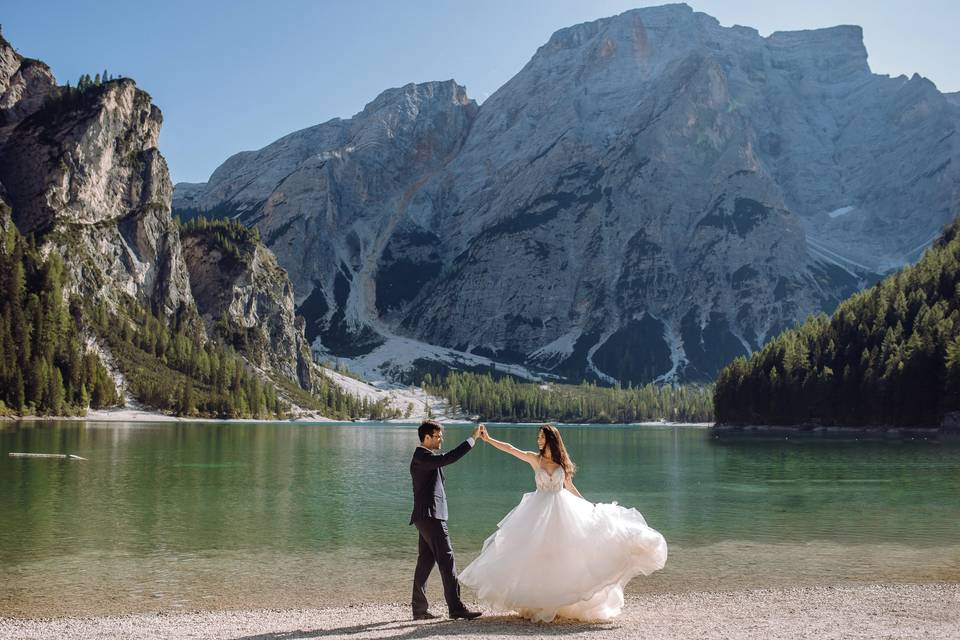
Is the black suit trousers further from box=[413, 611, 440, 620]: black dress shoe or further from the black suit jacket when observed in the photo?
box=[413, 611, 440, 620]: black dress shoe

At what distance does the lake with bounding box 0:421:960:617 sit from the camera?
77.9 ft

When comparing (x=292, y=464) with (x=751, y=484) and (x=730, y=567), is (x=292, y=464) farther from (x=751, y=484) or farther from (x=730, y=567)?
(x=730, y=567)

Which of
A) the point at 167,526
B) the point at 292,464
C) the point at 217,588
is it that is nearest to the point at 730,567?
the point at 217,588

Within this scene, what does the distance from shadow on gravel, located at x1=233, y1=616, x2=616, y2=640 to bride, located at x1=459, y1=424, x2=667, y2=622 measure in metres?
0.32

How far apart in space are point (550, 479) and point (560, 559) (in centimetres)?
167

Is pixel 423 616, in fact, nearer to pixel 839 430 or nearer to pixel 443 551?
pixel 443 551

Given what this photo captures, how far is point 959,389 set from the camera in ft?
369

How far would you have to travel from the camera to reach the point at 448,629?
16719 mm

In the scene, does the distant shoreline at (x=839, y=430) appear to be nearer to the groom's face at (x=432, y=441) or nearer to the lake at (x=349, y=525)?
the lake at (x=349, y=525)

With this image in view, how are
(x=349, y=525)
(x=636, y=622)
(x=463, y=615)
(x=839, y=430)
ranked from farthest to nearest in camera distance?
(x=839, y=430) < (x=349, y=525) < (x=463, y=615) < (x=636, y=622)

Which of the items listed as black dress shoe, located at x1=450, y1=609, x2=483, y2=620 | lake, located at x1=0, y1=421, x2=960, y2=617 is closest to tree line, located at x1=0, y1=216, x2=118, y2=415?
lake, located at x1=0, y1=421, x2=960, y2=617

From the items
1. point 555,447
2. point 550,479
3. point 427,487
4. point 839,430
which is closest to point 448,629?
point 427,487

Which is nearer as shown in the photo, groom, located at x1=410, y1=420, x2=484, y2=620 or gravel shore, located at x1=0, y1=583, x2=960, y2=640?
gravel shore, located at x1=0, y1=583, x2=960, y2=640

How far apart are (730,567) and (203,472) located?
44.0 meters
